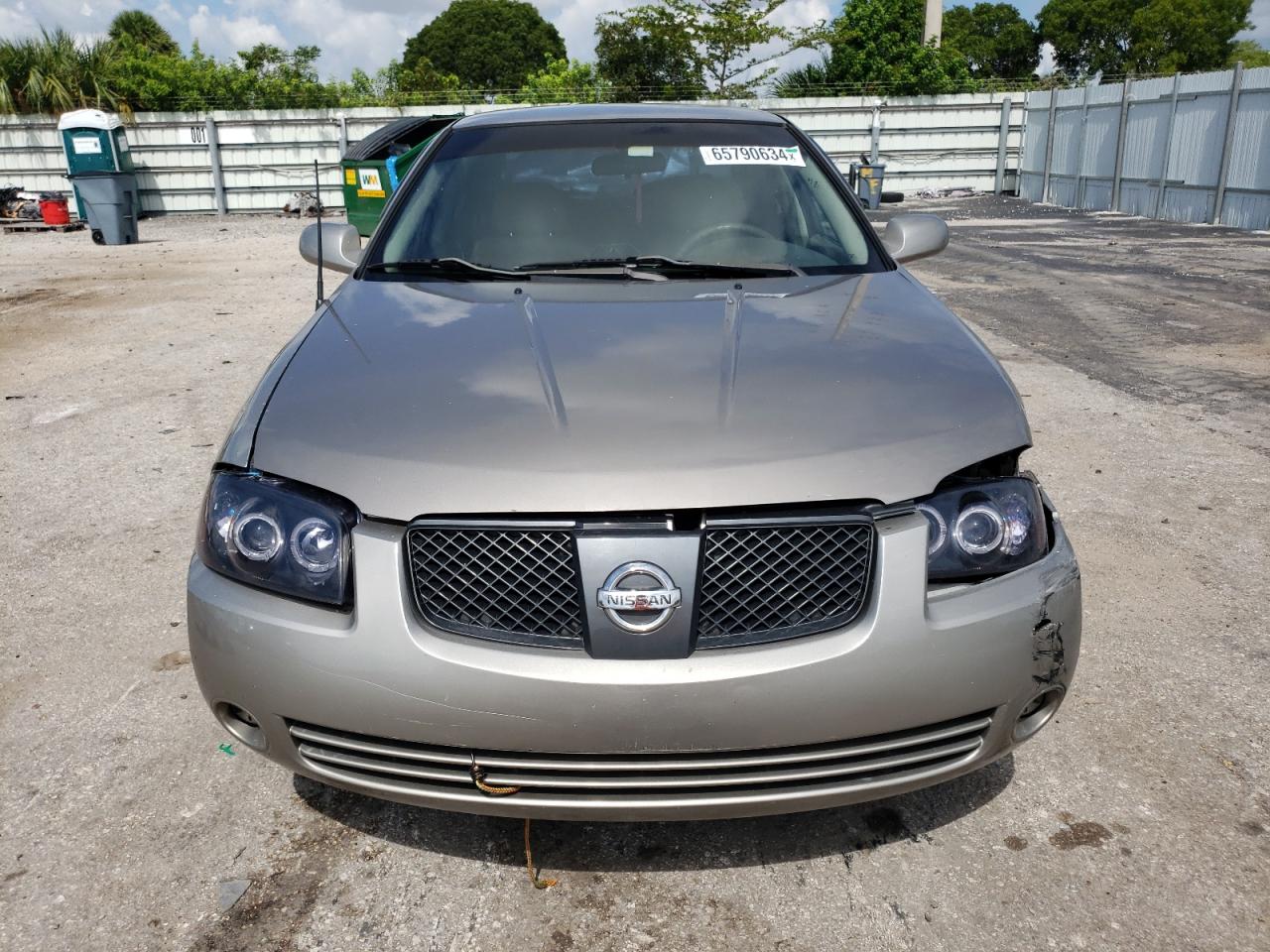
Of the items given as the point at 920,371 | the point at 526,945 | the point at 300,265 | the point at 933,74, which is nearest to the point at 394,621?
the point at 526,945

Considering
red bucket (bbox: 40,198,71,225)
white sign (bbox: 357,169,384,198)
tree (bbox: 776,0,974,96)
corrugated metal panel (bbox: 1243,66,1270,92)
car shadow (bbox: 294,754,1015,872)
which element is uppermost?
tree (bbox: 776,0,974,96)

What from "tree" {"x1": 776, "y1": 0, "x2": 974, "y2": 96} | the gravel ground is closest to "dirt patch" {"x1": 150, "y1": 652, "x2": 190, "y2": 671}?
the gravel ground

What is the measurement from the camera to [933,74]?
27.7 meters

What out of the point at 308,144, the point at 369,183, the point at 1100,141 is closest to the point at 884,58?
the point at 1100,141

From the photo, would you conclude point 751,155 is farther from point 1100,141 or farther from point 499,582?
point 1100,141

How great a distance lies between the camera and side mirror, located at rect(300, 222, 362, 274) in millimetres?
3305

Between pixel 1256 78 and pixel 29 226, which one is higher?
pixel 1256 78

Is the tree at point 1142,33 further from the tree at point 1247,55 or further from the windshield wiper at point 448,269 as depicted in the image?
the windshield wiper at point 448,269

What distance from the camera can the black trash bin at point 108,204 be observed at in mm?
15984

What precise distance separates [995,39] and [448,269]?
7162 cm

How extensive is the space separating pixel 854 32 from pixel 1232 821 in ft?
100.0

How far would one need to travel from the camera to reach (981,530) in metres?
1.88

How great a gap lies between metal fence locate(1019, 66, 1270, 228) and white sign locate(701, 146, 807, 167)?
14.8 metres

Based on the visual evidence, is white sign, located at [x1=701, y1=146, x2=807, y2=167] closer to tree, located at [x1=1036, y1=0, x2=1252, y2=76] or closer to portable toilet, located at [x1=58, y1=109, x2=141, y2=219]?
portable toilet, located at [x1=58, y1=109, x2=141, y2=219]
